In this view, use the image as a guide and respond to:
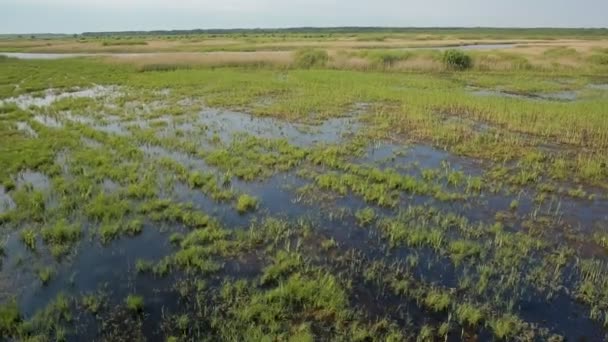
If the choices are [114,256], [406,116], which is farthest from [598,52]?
[114,256]

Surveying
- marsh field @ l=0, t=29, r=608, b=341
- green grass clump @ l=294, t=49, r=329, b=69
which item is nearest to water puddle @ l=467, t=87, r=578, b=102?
marsh field @ l=0, t=29, r=608, b=341

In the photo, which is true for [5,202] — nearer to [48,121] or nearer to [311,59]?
[48,121]

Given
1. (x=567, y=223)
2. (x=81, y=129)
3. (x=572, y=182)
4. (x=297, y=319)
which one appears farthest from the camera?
(x=81, y=129)

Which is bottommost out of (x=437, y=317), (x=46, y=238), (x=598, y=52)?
(x=437, y=317)

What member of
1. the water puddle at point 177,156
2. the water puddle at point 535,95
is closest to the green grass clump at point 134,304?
→ the water puddle at point 177,156

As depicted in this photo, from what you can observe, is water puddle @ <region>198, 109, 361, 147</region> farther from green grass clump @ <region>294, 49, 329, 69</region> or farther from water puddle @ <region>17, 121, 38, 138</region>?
green grass clump @ <region>294, 49, 329, 69</region>

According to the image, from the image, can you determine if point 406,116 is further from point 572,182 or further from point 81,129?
point 81,129

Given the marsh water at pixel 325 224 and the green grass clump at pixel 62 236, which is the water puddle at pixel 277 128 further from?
the green grass clump at pixel 62 236

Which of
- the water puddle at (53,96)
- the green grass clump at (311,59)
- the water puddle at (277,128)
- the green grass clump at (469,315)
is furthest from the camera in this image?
the green grass clump at (311,59)
